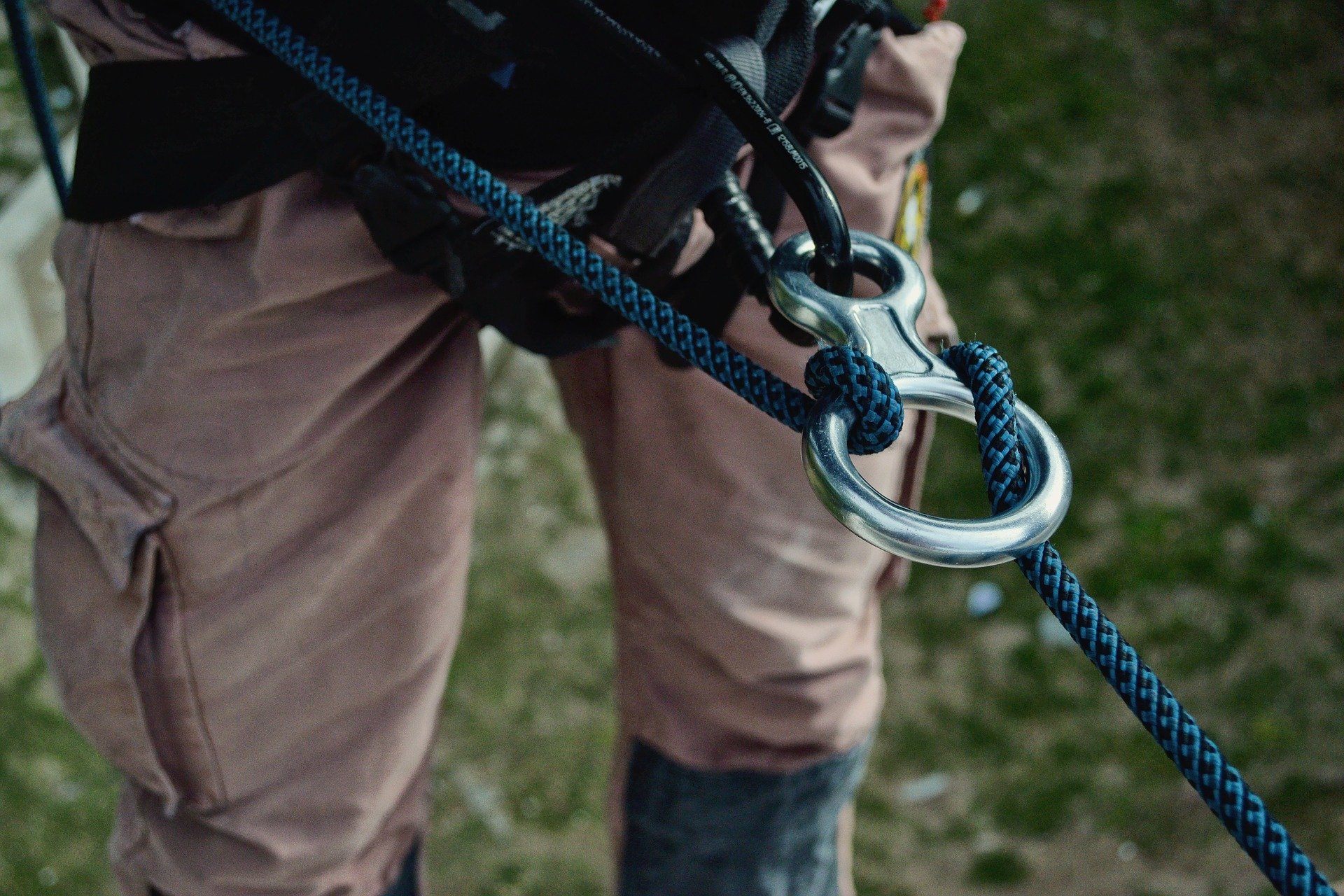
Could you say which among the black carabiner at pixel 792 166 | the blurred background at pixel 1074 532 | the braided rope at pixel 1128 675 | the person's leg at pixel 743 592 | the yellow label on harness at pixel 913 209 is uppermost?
the black carabiner at pixel 792 166

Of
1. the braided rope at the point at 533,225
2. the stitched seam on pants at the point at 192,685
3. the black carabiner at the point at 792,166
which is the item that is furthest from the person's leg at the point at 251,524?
the black carabiner at the point at 792,166

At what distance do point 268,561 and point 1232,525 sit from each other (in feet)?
5.13

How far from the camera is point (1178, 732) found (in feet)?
1.76

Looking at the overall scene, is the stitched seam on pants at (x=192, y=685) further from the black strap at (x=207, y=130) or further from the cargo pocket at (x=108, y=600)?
the black strap at (x=207, y=130)

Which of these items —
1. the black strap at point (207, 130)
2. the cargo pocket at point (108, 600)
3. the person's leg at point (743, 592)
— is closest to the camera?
the black strap at point (207, 130)

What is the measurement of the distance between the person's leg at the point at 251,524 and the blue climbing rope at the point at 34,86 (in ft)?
0.47

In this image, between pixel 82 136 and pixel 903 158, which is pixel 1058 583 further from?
pixel 82 136

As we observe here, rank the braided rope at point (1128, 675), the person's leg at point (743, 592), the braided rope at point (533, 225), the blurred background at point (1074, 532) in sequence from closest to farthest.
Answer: the braided rope at point (1128, 675) < the braided rope at point (533, 225) < the person's leg at point (743, 592) < the blurred background at point (1074, 532)

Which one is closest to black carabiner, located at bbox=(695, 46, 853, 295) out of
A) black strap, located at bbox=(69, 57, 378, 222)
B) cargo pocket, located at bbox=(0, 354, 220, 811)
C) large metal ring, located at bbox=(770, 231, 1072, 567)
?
large metal ring, located at bbox=(770, 231, 1072, 567)

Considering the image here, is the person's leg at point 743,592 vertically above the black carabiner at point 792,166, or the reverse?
the black carabiner at point 792,166

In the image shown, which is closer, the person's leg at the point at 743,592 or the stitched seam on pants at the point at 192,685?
the stitched seam on pants at the point at 192,685

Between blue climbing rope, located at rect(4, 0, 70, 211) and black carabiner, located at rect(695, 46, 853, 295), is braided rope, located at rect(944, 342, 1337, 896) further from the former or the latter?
blue climbing rope, located at rect(4, 0, 70, 211)

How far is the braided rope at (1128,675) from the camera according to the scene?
0.52 metres

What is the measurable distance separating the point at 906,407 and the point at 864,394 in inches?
2.0
